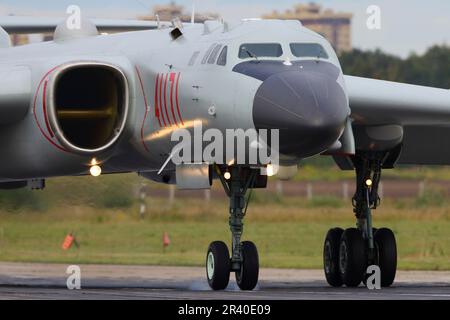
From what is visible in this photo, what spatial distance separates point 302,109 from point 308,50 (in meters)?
1.48

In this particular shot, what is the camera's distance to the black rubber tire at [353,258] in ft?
71.7

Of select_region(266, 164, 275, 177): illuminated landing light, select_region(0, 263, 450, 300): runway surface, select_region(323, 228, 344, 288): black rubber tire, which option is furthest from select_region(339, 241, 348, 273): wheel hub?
select_region(266, 164, 275, 177): illuminated landing light

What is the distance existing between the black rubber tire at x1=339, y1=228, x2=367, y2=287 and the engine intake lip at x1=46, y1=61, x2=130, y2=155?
11.3ft

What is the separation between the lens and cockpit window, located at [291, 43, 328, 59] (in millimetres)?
19344

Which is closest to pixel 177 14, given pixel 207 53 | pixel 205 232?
pixel 207 53

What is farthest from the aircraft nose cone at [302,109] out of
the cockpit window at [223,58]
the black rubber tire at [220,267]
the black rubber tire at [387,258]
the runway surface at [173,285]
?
the black rubber tire at [387,258]

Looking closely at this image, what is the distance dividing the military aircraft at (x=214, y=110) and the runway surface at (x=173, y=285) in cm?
87

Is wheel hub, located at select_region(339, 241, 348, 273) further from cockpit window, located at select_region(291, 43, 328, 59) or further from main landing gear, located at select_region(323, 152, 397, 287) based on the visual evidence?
cockpit window, located at select_region(291, 43, 328, 59)

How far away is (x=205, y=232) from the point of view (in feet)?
107

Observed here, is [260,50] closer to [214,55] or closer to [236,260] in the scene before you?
[214,55]

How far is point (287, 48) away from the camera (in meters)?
19.4

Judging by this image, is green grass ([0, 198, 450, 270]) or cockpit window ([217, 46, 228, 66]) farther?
green grass ([0, 198, 450, 270])

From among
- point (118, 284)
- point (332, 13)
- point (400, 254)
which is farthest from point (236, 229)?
point (332, 13)

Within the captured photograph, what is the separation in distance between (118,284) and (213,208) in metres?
8.96
